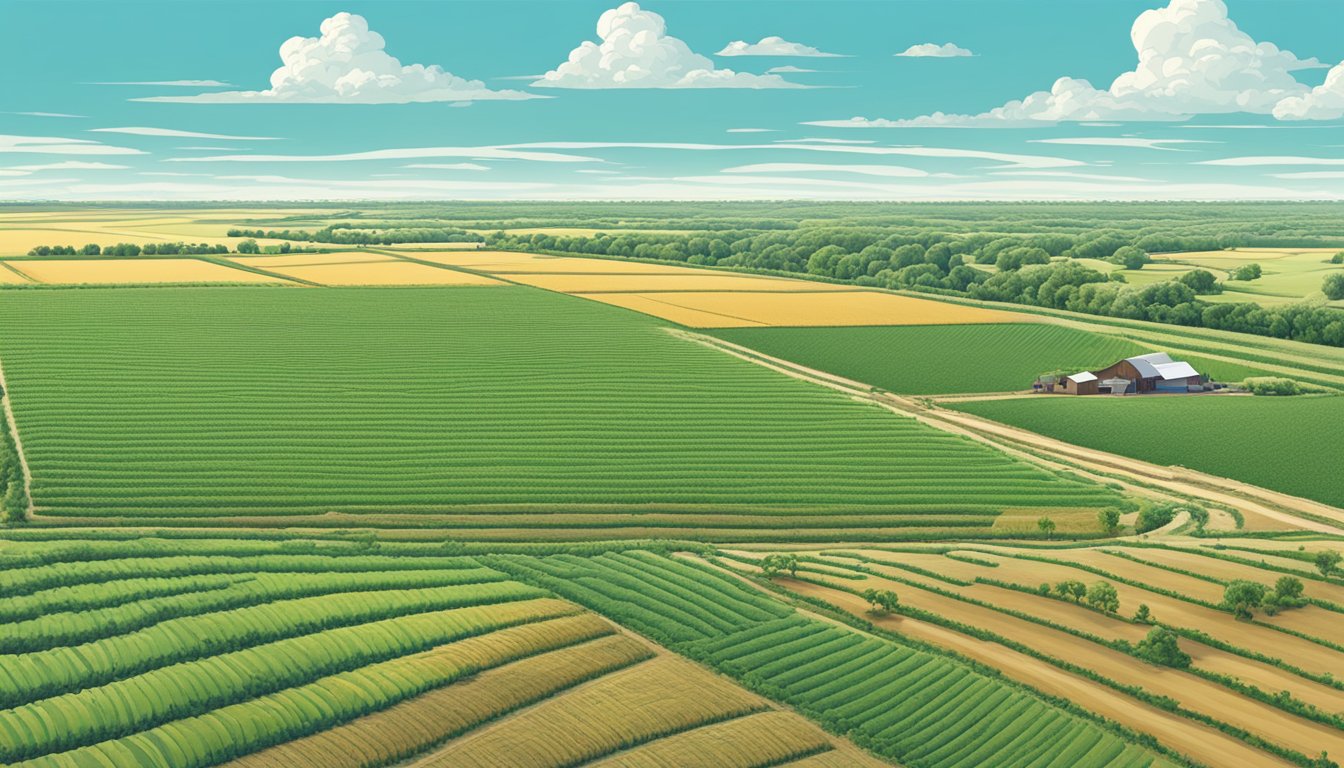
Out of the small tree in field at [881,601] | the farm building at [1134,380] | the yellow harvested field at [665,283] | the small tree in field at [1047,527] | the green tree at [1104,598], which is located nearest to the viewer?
the small tree in field at [881,601]

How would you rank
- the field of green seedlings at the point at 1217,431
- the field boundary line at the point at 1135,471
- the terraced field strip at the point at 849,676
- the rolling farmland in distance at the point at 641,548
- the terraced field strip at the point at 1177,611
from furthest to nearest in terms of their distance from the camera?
the field of green seedlings at the point at 1217,431 < the field boundary line at the point at 1135,471 < the terraced field strip at the point at 1177,611 < the rolling farmland in distance at the point at 641,548 < the terraced field strip at the point at 849,676

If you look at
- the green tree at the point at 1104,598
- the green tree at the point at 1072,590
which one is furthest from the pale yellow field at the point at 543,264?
the green tree at the point at 1104,598

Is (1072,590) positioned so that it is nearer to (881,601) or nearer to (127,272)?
(881,601)

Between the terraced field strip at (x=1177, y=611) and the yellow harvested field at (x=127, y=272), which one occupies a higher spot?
the yellow harvested field at (x=127, y=272)

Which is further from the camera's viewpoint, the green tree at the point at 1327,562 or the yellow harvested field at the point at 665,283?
the yellow harvested field at the point at 665,283

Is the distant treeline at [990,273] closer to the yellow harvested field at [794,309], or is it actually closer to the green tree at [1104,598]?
the yellow harvested field at [794,309]

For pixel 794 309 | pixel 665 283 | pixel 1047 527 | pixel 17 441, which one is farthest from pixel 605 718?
pixel 665 283

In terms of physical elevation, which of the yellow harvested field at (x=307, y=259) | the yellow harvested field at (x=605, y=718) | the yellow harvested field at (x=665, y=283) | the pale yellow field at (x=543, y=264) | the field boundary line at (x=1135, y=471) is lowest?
the field boundary line at (x=1135, y=471)
